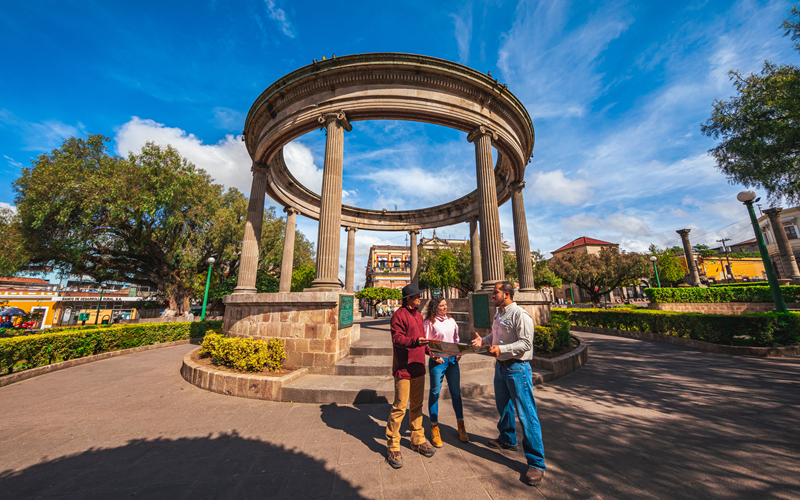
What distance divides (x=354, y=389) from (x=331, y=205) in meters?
5.81

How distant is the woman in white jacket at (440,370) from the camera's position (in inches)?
149

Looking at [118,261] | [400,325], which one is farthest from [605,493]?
[118,261]

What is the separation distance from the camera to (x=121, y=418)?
16.3ft

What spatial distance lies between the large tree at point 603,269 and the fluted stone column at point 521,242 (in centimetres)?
2341

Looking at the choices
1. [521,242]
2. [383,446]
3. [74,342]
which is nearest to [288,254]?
[74,342]

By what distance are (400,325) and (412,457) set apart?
1.65 m

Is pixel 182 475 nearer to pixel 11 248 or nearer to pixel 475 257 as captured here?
pixel 475 257

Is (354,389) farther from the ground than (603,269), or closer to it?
closer to it

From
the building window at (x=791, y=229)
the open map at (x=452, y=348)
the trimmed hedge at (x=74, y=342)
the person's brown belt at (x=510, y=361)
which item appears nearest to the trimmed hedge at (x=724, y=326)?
the person's brown belt at (x=510, y=361)

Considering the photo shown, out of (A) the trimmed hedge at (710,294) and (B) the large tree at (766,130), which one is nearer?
(B) the large tree at (766,130)

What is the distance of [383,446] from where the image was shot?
3793 mm

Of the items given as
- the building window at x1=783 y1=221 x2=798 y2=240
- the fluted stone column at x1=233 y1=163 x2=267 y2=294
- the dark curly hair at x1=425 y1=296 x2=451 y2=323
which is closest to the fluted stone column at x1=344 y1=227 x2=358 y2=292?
the fluted stone column at x1=233 y1=163 x2=267 y2=294

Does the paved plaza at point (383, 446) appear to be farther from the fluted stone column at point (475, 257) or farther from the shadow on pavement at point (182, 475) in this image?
the fluted stone column at point (475, 257)

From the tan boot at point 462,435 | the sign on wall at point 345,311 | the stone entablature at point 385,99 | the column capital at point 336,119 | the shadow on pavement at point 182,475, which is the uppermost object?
the stone entablature at point 385,99
